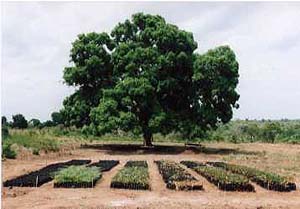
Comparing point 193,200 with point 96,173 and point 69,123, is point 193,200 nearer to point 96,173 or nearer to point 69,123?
point 96,173

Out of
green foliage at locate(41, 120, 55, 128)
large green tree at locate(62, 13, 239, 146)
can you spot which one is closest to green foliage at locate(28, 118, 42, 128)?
green foliage at locate(41, 120, 55, 128)

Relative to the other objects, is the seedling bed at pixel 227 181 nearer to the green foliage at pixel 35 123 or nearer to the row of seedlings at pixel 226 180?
the row of seedlings at pixel 226 180

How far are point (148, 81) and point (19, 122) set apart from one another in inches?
1264

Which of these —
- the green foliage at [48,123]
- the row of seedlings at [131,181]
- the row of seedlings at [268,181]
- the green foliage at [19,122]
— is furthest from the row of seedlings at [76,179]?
the green foliage at [48,123]

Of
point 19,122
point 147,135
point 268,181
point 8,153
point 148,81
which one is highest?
point 148,81

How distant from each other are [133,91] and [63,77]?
→ 676 centimetres

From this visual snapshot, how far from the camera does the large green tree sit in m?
31.4

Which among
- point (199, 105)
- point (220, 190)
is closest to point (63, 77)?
point (199, 105)

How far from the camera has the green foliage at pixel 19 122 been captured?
192 ft

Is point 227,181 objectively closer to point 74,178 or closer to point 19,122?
point 74,178

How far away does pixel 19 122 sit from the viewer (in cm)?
5900

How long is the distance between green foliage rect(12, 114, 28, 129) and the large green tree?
2496 cm

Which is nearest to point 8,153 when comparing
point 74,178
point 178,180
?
point 74,178

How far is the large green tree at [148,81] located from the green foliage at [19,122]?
2496cm
